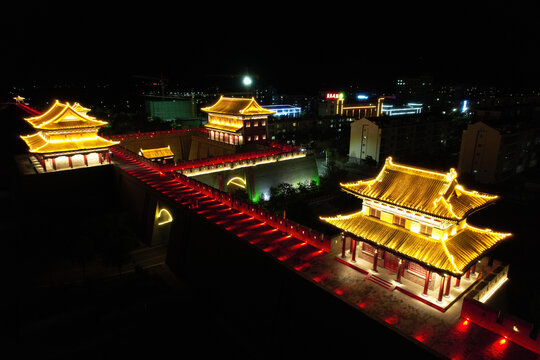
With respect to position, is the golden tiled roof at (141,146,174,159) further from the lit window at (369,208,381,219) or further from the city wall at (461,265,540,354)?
the city wall at (461,265,540,354)

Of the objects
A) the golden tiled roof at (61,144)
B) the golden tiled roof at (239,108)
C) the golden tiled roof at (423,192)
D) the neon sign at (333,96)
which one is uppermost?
the neon sign at (333,96)

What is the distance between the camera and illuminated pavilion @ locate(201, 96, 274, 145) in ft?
148

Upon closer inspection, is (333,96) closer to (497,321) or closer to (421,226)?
(421,226)

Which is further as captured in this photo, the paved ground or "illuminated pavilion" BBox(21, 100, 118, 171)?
"illuminated pavilion" BBox(21, 100, 118, 171)

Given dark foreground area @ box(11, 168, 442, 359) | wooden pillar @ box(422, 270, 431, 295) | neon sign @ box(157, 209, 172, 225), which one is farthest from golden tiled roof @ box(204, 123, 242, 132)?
wooden pillar @ box(422, 270, 431, 295)

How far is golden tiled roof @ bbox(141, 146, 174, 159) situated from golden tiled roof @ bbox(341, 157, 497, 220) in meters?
32.6

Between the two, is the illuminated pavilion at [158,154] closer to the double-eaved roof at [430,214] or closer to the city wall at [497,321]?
the double-eaved roof at [430,214]

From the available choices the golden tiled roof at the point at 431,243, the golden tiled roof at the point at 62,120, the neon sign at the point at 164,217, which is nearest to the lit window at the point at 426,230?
the golden tiled roof at the point at 431,243

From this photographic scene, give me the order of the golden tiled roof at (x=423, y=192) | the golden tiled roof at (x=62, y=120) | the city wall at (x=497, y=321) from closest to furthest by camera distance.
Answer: the city wall at (x=497, y=321) < the golden tiled roof at (x=423, y=192) < the golden tiled roof at (x=62, y=120)

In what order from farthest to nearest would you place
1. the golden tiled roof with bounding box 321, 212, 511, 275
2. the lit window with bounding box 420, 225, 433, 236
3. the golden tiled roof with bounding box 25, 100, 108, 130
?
1. the golden tiled roof with bounding box 25, 100, 108, 130
2. the lit window with bounding box 420, 225, 433, 236
3. the golden tiled roof with bounding box 321, 212, 511, 275

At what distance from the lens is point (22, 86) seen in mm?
104812

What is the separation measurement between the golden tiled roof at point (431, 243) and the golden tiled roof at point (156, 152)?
32.8m

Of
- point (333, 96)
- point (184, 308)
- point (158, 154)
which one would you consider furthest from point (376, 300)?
point (333, 96)

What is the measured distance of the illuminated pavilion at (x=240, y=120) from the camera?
45.2 metres
